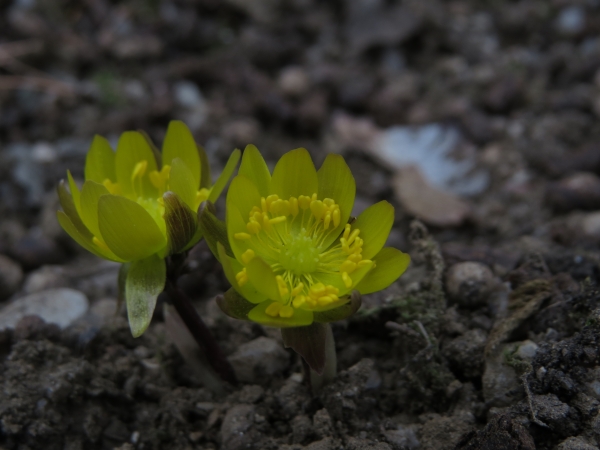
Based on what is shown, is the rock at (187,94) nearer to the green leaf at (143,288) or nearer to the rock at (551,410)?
the green leaf at (143,288)

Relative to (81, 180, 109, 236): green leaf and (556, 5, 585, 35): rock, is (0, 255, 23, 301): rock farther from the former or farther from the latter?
(556, 5, 585, 35): rock

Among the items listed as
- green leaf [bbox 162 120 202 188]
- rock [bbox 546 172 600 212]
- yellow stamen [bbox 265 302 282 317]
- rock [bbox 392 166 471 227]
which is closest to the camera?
yellow stamen [bbox 265 302 282 317]

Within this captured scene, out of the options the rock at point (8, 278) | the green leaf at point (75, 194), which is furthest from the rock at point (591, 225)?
the rock at point (8, 278)

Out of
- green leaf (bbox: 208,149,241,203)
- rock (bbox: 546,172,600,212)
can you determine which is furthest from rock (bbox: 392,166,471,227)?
green leaf (bbox: 208,149,241,203)

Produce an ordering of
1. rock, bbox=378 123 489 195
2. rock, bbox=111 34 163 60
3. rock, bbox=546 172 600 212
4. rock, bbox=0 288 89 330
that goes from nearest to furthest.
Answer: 1. rock, bbox=0 288 89 330
2. rock, bbox=546 172 600 212
3. rock, bbox=378 123 489 195
4. rock, bbox=111 34 163 60

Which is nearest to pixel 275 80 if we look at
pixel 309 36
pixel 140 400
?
pixel 309 36

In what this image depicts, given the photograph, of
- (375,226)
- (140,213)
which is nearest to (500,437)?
(375,226)

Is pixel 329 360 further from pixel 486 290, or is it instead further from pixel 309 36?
pixel 309 36
